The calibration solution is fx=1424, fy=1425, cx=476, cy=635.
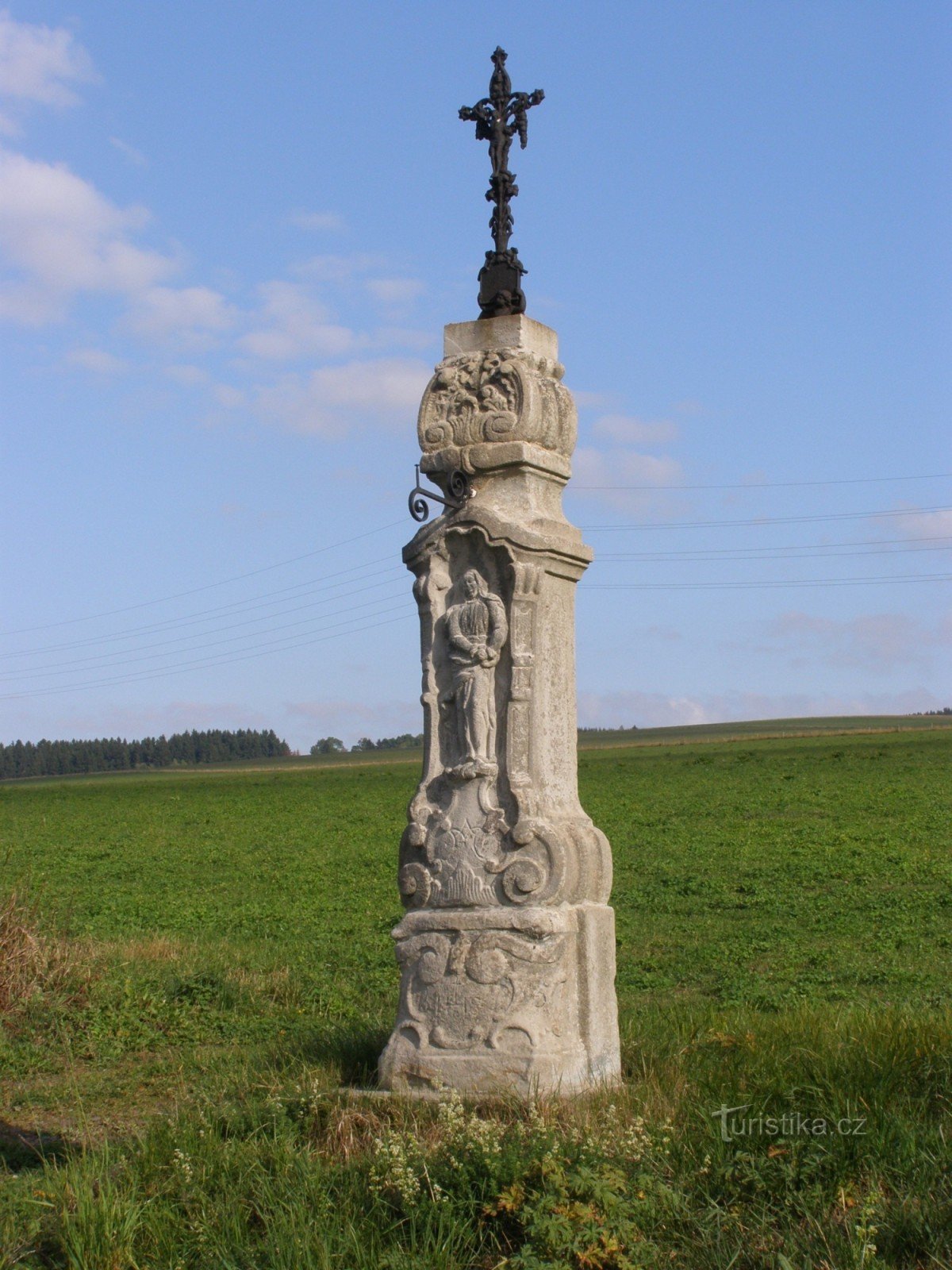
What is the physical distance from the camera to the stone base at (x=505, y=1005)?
6547 mm

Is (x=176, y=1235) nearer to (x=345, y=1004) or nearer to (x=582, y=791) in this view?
(x=345, y=1004)

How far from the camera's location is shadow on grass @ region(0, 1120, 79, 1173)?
6992 mm

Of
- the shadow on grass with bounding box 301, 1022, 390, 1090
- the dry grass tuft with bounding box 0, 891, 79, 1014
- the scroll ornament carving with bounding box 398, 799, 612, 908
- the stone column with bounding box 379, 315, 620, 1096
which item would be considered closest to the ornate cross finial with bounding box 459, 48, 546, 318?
the stone column with bounding box 379, 315, 620, 1096

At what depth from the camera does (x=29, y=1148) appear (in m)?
7.32

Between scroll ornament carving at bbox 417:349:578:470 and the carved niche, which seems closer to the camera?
the carved niche

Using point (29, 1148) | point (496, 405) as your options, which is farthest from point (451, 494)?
point (29, 1148)

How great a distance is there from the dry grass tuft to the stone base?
4.60 metres

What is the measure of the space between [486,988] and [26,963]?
5.17 meters

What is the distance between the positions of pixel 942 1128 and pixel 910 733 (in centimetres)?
5237

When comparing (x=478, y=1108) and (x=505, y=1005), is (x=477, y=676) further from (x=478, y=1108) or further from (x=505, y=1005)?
(x=478, y=1108)

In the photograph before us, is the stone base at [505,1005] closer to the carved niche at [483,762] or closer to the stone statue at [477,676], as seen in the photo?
the carved niche at [483,762]

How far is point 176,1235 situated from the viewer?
5293 mm

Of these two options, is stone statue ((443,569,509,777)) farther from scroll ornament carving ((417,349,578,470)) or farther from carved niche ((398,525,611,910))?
scroll ornament carving ((417,349,578,470))

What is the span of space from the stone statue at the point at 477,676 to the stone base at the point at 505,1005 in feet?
2.47
